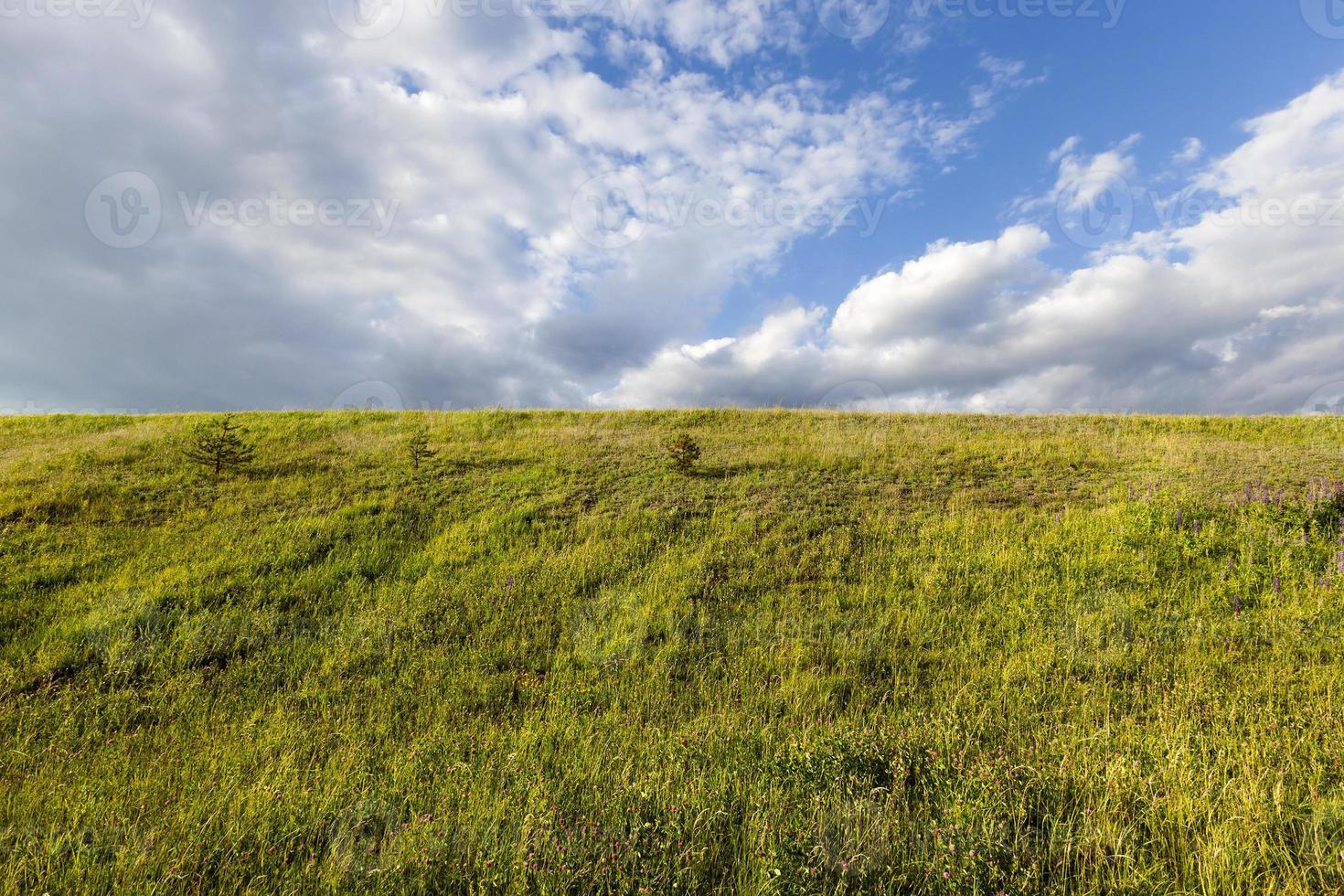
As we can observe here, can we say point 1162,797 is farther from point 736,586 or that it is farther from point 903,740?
point 736,586

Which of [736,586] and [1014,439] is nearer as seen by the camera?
[736,586]

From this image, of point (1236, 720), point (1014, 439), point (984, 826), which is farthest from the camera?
point (1014, 439)

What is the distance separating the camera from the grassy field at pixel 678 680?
335cm

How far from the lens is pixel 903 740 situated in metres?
4.64

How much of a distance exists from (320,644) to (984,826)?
8.11 meters

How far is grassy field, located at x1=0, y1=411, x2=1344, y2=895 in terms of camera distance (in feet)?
11.0

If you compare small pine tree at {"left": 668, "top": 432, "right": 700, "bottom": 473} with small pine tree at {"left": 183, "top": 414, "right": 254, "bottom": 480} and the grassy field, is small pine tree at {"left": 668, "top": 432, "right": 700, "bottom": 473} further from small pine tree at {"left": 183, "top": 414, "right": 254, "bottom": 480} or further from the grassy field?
small pine tree at {"left": 183, "top": 414, "right": 254, "bottom": 480}

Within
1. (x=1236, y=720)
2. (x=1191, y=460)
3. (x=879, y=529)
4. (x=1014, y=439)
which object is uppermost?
(x=1014, y=439)

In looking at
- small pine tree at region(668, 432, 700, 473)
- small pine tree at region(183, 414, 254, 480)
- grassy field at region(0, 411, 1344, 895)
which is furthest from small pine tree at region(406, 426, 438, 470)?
small pine tree at region(668, 432, 700, 473)

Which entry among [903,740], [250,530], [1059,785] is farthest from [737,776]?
[250,530]

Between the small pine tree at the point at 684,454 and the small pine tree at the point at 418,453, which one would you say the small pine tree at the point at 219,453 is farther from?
the small pine tree at the point at 684,454

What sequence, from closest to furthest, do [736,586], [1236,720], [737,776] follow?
[737,776] → [1236,720] → [736,586]

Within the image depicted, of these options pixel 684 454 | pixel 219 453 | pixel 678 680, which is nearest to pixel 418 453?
pixel 219 453

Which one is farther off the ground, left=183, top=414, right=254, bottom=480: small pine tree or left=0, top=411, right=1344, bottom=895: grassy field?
left=183, top=414, right=254, bottom=480: small pine tree
